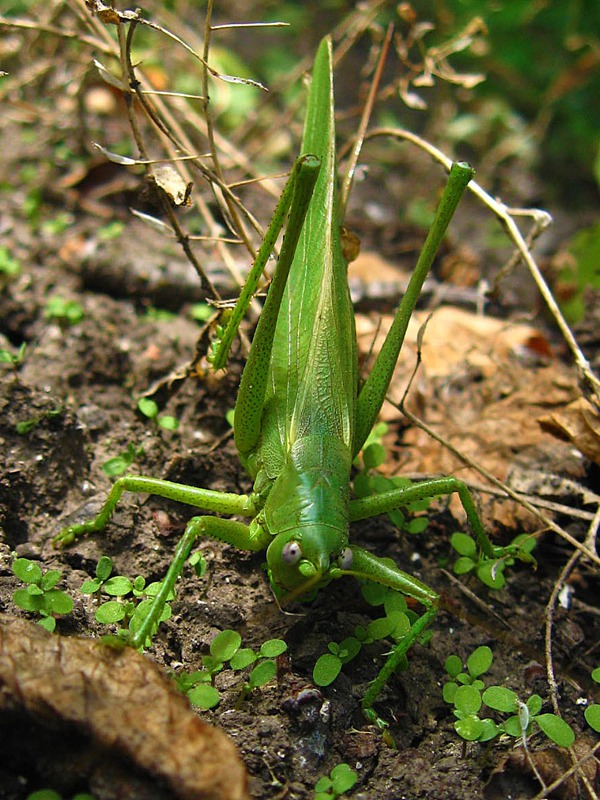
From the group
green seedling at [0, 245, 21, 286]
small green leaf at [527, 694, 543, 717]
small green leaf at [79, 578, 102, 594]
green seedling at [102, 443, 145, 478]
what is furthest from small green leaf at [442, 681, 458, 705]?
green seedling at [0, 245, 21, 286]

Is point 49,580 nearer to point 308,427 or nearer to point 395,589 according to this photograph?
point 308,427

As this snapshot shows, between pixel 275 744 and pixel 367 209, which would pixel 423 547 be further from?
pixel 367 209

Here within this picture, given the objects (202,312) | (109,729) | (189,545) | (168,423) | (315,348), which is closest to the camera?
(109,729)

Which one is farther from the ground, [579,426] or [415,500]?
[415,500]

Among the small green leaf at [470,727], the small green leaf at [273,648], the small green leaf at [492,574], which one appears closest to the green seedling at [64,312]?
the small green leaf at [273,648]

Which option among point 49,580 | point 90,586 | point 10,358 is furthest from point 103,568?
point 10,358

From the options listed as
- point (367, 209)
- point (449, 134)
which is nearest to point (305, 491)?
point (367, 209)
